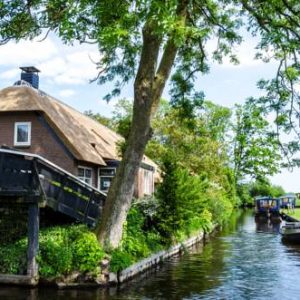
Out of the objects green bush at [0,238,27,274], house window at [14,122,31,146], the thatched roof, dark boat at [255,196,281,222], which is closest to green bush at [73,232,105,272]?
green bush at [0,238,27,274]

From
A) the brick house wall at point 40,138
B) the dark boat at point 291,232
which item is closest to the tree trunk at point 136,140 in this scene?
the brick house wall at point 40,138

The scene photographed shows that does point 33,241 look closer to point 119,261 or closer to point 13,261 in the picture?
point 13,261

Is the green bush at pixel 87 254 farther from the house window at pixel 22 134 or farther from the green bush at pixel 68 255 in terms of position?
the house window at pixel 22 134

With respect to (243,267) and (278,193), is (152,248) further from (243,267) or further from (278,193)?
(278,193)

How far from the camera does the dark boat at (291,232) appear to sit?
28828mm

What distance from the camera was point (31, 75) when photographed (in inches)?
1169

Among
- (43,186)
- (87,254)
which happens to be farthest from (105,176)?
(87,254)

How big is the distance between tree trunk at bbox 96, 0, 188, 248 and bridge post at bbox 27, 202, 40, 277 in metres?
2.28

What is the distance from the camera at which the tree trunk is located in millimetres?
16828

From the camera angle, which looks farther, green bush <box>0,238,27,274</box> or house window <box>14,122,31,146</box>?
house window <box>14,122,31,146</box>

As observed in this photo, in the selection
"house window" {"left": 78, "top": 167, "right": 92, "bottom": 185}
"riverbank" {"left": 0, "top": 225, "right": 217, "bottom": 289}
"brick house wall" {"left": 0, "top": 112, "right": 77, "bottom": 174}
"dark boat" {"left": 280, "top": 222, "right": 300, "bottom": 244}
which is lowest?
"riverbank" {"left": 0, "top": 225, "right": 217, "bottom": 289}

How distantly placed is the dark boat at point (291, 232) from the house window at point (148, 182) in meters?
11.7

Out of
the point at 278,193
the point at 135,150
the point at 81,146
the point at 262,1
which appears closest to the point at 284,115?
the point at 262,1

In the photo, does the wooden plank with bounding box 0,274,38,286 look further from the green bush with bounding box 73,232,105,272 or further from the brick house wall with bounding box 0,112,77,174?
the brick house wall with bounding box 0,112,77,174
